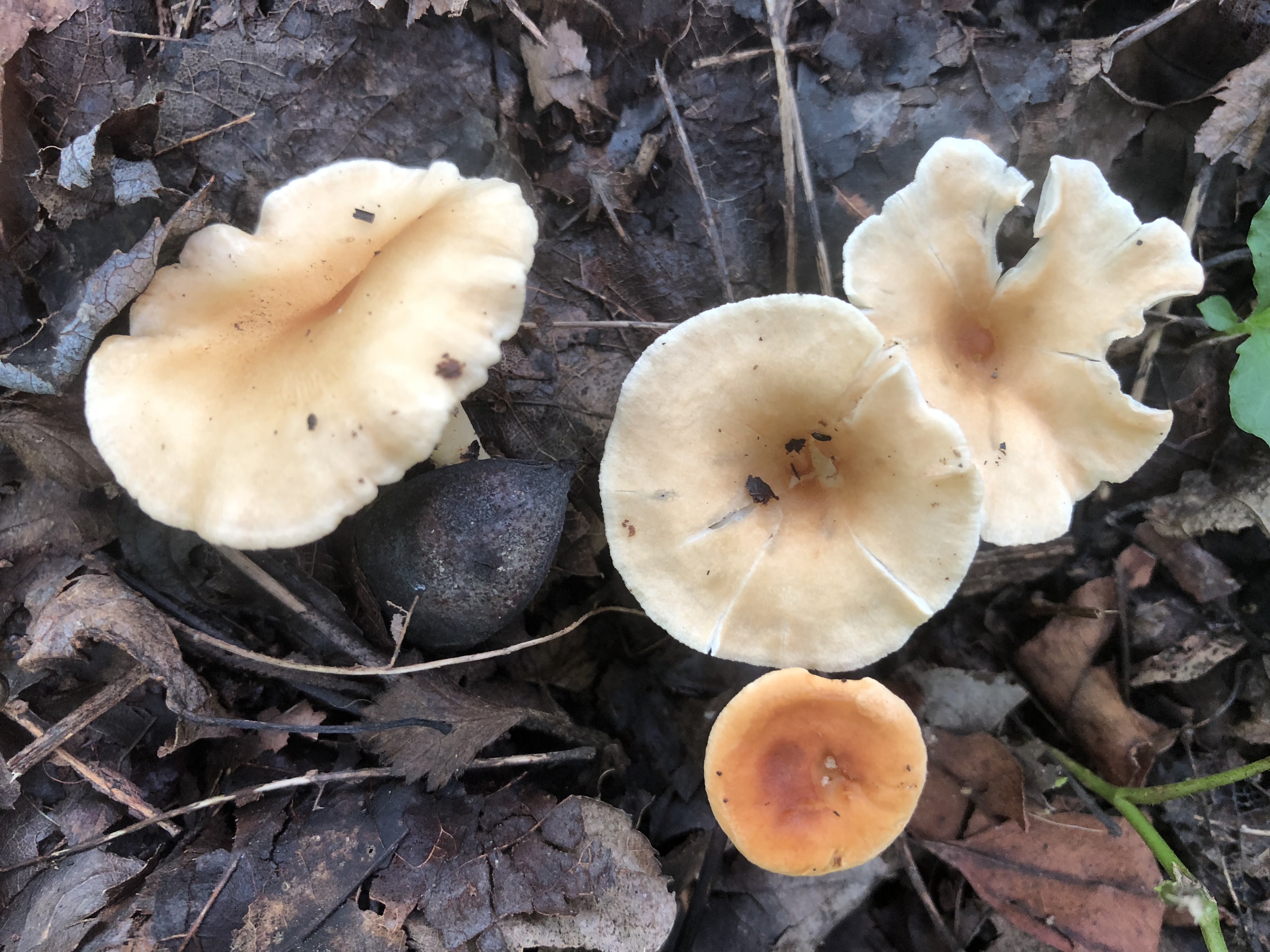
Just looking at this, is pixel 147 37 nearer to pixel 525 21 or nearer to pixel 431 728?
pixel 525 21

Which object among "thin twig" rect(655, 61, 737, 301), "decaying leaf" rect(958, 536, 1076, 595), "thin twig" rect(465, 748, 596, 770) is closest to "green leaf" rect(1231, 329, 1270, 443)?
"decaying leaf" rect(958, 536, 1076, 595)

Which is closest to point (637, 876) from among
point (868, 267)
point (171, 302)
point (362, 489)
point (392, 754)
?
point (392, 754)

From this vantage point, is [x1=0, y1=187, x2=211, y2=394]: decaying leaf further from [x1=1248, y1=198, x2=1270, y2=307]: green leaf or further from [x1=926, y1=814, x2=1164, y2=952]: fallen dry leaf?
[x1=1248, y1=198, x2=1270, y2=307]: green leaf

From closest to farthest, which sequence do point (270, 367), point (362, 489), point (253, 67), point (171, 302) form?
point (362, 489)
point (270, 367)
point (171, 302)
point (253, 67)

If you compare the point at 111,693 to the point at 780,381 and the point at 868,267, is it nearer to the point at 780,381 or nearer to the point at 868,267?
the point at 780,381

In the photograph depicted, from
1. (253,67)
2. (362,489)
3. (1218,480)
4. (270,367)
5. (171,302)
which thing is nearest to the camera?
(362,489)

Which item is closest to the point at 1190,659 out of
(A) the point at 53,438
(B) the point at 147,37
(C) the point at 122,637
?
(C) the point at 122,637

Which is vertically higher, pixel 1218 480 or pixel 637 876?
pixel 1218 480
